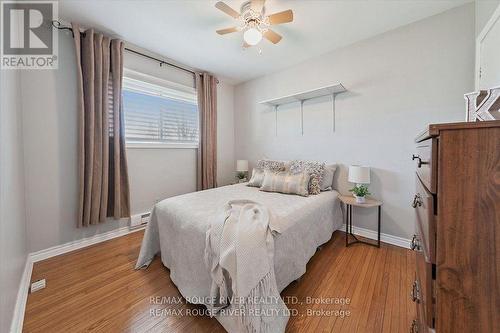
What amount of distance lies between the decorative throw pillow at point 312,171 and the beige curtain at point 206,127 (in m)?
1.55

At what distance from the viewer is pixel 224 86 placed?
157 inches

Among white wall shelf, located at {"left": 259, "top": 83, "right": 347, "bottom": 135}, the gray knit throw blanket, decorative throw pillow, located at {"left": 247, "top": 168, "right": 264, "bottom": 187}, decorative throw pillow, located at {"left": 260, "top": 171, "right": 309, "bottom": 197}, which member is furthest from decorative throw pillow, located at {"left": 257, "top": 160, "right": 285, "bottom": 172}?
the gray knit throw blanket

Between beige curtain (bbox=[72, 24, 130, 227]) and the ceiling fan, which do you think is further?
beige curtain (bbox=[72, 24, 130, 227])

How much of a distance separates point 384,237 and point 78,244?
12.4ft

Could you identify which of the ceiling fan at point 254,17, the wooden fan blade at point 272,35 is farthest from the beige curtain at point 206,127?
the wooden fan blade at point 272,35

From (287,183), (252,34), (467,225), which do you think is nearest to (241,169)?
(287,183)

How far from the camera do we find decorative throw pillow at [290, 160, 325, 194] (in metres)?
2.46

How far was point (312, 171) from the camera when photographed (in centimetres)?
258

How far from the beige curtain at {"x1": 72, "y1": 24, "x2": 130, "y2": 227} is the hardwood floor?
58 cm

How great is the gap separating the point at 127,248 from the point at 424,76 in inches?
155

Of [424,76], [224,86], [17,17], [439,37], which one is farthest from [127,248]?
[439,37]

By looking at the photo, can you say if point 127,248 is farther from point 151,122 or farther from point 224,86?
point 224,86

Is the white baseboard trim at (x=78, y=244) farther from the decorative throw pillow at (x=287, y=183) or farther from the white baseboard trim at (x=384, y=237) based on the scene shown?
the white baseboard trim at (x=384, y=237)

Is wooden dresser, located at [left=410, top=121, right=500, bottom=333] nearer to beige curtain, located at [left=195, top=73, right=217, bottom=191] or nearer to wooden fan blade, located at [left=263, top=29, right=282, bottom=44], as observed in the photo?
wooden fan blade, located at [left=263, top=29, right=282, bottom=44]
